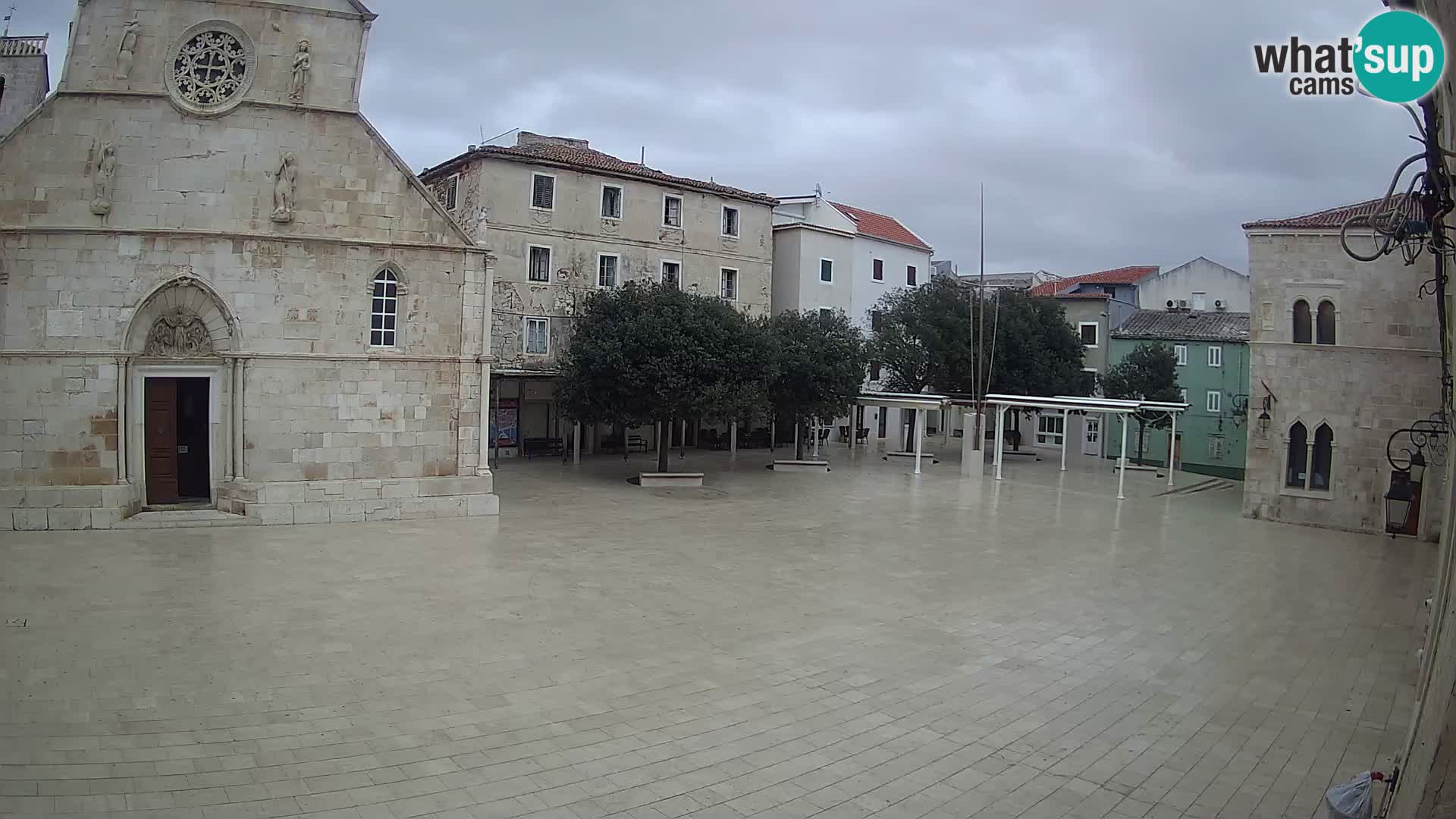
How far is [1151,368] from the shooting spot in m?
39.2

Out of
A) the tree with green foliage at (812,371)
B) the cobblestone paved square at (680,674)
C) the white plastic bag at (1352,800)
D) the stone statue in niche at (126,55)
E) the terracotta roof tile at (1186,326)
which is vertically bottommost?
the cobblestone paved square at (680,674)

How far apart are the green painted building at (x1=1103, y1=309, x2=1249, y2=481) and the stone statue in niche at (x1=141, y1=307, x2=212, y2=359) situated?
38095mm

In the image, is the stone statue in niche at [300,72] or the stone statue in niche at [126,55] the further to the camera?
the stone statue in niche at [300,72]

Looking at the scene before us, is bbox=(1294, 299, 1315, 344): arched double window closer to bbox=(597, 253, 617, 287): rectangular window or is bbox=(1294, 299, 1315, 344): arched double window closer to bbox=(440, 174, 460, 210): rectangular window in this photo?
bbox=(597, 253, 617, 287): rectangular window

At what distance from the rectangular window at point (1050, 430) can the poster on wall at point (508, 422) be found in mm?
27131

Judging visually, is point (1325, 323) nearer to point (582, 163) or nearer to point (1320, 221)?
point (1320, 221)

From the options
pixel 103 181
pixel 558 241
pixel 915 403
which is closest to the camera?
pixel 103 181

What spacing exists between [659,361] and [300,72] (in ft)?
36.2

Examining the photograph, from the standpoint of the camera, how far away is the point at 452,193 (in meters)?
31.8

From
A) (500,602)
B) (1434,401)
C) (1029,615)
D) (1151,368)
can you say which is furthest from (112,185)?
(1151,368)

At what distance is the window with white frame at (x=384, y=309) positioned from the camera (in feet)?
63.5

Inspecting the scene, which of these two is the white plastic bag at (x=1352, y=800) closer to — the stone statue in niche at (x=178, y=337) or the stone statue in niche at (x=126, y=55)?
the stone statue in niche at (x=178, y=337)

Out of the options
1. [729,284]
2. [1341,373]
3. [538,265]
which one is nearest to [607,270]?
[538,265]

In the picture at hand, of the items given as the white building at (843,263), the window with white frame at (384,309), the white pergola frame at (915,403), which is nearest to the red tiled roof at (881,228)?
the white building at (843,263)
